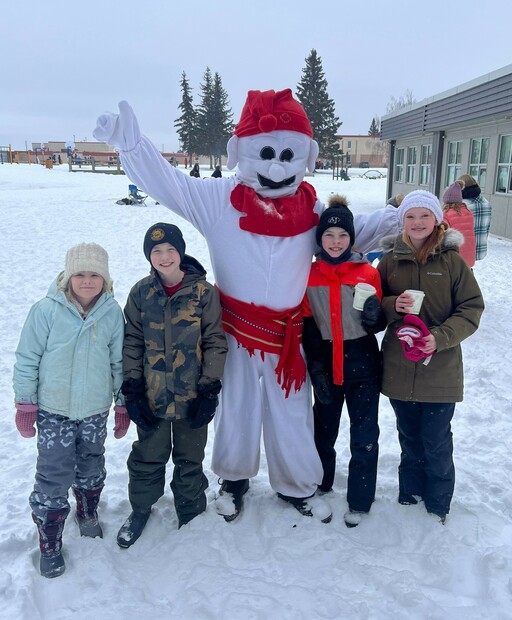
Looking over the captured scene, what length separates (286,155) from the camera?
2725 mm

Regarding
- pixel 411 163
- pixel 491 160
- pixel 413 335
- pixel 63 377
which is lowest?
pixel 63 377

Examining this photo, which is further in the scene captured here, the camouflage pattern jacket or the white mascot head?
the white mascot head

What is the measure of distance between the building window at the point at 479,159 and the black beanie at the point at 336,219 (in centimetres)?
1224

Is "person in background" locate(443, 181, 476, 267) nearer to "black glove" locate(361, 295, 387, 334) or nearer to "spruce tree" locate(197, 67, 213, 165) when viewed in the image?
"black glove" locate(361, 295, 387, 334)

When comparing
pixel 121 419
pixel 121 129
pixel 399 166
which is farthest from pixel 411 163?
pixel 121 419

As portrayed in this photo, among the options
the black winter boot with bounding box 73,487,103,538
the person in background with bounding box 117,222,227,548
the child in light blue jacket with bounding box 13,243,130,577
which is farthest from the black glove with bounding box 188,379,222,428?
the black winter boot with bounding box 73,487,103,538

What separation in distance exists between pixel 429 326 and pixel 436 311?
0.27 feet

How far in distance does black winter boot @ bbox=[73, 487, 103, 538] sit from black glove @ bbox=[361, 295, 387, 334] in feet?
5.25

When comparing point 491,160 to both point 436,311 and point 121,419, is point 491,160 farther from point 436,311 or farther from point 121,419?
point 121,419

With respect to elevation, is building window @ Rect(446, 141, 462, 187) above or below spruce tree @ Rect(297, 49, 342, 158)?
below

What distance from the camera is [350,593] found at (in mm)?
2316

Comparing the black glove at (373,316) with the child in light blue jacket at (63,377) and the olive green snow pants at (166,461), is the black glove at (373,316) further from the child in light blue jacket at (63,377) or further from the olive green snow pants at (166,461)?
the child in light blue jacket at (63,377)

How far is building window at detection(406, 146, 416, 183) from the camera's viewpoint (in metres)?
19.5

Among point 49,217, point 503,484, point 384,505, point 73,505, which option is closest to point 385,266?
point 384,505
